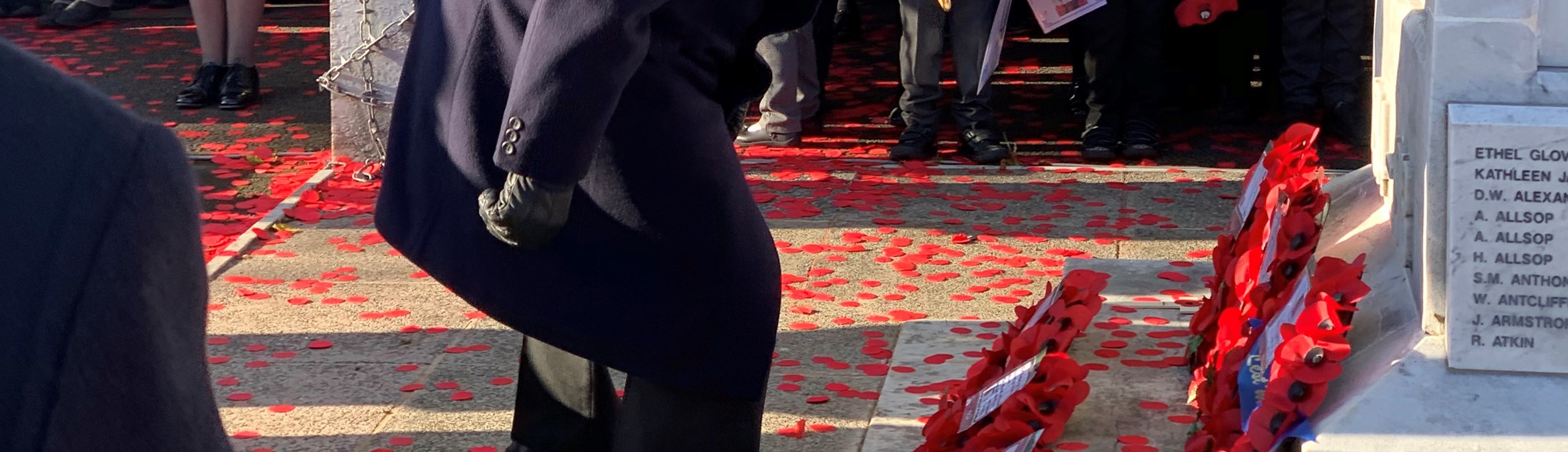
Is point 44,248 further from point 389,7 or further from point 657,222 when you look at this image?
point 389,7

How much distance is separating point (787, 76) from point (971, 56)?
862 millimetres

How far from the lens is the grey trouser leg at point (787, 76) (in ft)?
22.1

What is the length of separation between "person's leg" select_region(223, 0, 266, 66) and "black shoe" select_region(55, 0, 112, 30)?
120 inches

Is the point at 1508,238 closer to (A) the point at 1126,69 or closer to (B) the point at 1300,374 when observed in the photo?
(B) the point at 1300,374

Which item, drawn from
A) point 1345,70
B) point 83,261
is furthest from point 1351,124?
point 83,261

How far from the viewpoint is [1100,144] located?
Result: 6.42 metres

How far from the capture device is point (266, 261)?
5238 mm

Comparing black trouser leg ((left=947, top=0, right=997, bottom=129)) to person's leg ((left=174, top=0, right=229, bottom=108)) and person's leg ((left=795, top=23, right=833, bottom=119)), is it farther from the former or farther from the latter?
person's leg ((left=174, top=0, right=229, bottom=108))

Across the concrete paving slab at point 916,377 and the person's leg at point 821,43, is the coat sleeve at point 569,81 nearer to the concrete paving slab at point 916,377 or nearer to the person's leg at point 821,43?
the concrete paving slab at point 916,377

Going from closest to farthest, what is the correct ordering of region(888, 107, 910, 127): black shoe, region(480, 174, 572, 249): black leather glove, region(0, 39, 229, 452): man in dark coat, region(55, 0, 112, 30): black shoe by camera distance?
region(0, 39, 229, 452): man in dark coat → region(480, 174, 572, 249): black leather glove → region(888, 107, 910, 127): black shoe → region(55, 0, 112, 30): black shoe

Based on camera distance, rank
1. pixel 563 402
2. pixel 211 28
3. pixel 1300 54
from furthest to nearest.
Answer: pixel 211 28, pixel 1300 54, pixel 563 402

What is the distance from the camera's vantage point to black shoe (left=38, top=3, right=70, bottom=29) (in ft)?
33.0

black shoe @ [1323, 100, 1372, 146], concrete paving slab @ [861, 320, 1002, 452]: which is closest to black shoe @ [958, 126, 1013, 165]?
Result: black shoe @ [1323, 100, 1372, 146]

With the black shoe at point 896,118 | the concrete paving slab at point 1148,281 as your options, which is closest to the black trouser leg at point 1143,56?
the black shoe at point 896,118
